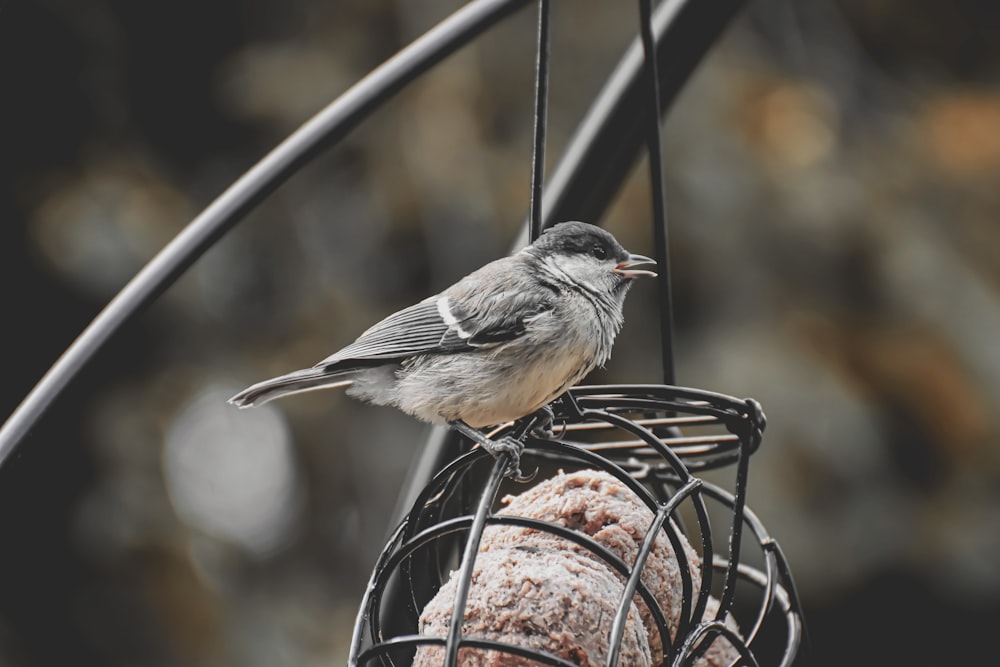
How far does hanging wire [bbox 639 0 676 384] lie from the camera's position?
1309mm

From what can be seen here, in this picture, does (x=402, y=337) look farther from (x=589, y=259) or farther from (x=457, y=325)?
(x=589, y=259)

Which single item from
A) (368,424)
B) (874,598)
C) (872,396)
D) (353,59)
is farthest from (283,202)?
(874,598)

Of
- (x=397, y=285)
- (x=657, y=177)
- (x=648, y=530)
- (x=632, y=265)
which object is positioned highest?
(x=657, y=177)

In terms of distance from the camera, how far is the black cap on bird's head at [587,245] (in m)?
1.47

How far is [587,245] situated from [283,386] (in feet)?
1.58

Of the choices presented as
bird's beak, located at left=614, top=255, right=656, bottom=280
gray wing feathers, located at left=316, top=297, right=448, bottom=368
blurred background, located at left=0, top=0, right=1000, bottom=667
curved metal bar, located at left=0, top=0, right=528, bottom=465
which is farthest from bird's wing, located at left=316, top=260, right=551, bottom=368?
blurred background, located at left=0, top=0, right=1000, bottom=667

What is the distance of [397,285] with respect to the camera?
3156 mm

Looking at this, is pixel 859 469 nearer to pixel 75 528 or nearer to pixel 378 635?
pixel 378 635

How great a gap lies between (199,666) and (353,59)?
5.85 ft

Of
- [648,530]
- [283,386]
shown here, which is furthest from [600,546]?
[283,386]

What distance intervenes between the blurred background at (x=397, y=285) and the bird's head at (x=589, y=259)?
125cm

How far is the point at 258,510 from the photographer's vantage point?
3.19 meters

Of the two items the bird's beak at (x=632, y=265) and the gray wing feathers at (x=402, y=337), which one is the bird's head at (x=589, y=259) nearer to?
the bird's beak at (x=632, y=265)

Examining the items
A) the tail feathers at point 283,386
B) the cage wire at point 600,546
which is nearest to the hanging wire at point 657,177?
the cage wire at point 600,546
